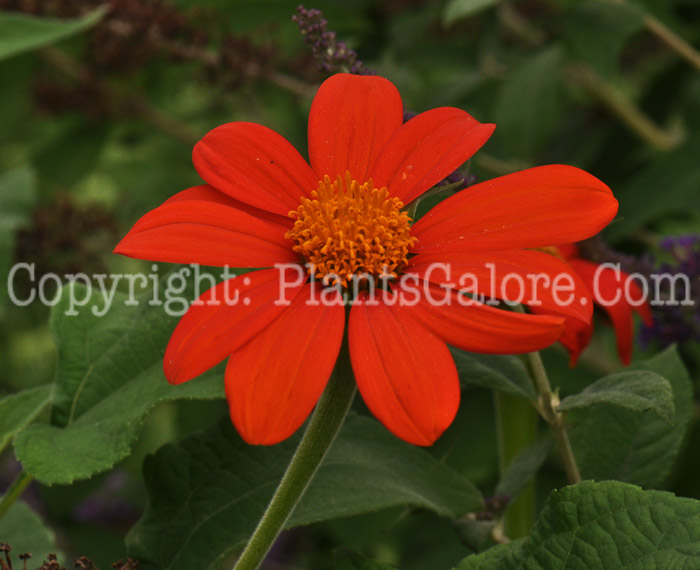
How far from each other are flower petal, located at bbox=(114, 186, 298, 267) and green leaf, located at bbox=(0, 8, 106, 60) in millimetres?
505

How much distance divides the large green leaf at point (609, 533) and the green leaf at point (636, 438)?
0.54 feet

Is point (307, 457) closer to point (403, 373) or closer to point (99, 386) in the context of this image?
point (403, 373)

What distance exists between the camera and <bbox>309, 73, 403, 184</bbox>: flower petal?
63 cm

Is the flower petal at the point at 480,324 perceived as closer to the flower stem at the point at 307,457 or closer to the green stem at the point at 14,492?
the flower stem at the point at 307,457

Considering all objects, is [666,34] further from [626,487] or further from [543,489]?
[626,487]

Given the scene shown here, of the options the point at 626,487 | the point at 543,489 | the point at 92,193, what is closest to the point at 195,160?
the point at 626,487

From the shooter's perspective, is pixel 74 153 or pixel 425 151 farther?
pixel 74 153

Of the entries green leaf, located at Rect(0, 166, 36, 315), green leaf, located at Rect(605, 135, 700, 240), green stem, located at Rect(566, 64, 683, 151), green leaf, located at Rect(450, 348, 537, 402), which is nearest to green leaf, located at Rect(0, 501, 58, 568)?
green leaf, located at Rect(450, 348, 537, 402)

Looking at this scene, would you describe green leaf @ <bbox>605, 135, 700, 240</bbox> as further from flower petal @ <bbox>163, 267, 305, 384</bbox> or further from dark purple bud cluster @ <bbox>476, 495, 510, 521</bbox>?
flower petal @ <bbox>163, 267, 305, 384</bbox>

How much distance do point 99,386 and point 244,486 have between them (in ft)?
0.50

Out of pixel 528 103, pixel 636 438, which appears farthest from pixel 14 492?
pixel 528 103

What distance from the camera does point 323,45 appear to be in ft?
2.11

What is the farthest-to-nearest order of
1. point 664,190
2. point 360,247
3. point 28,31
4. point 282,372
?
point 664,190 < point 28,31 < point 360,247 < point 282,372

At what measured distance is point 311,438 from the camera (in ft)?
1.76
